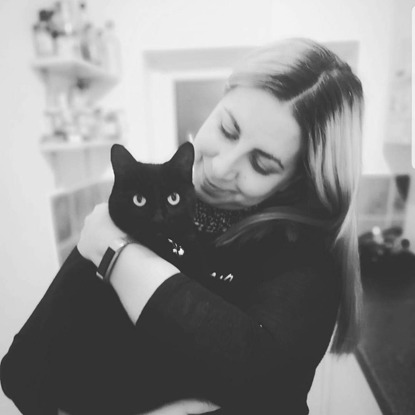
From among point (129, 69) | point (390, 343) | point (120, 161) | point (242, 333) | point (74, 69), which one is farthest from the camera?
point (129, 69)

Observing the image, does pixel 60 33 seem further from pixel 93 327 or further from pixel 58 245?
pixel 93 327

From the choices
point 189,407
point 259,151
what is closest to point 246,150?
point 259,151

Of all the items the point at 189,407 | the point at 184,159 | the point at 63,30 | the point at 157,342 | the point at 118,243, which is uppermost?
the point at 63,30

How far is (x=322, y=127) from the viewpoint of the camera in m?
0.55

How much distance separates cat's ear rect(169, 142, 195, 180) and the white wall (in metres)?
0.72

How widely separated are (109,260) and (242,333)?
20 cm

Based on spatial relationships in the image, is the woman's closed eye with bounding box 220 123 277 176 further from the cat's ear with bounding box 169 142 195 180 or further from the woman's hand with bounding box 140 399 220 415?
the woman's hand with bounding box 140 399 220 415

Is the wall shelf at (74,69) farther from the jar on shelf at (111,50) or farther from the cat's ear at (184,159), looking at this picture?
the cat's ear at (184,159)

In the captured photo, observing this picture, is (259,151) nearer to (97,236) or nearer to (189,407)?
(97,236)

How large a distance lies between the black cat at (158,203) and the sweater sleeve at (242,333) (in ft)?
0.35

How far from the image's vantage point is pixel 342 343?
0.69m

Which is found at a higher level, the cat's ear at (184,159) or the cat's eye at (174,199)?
the cat's ear at (184,159)

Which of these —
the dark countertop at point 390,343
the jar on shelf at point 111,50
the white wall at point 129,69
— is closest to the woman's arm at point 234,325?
the dark countertop at point 390,343

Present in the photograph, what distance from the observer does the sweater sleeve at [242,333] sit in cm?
39
